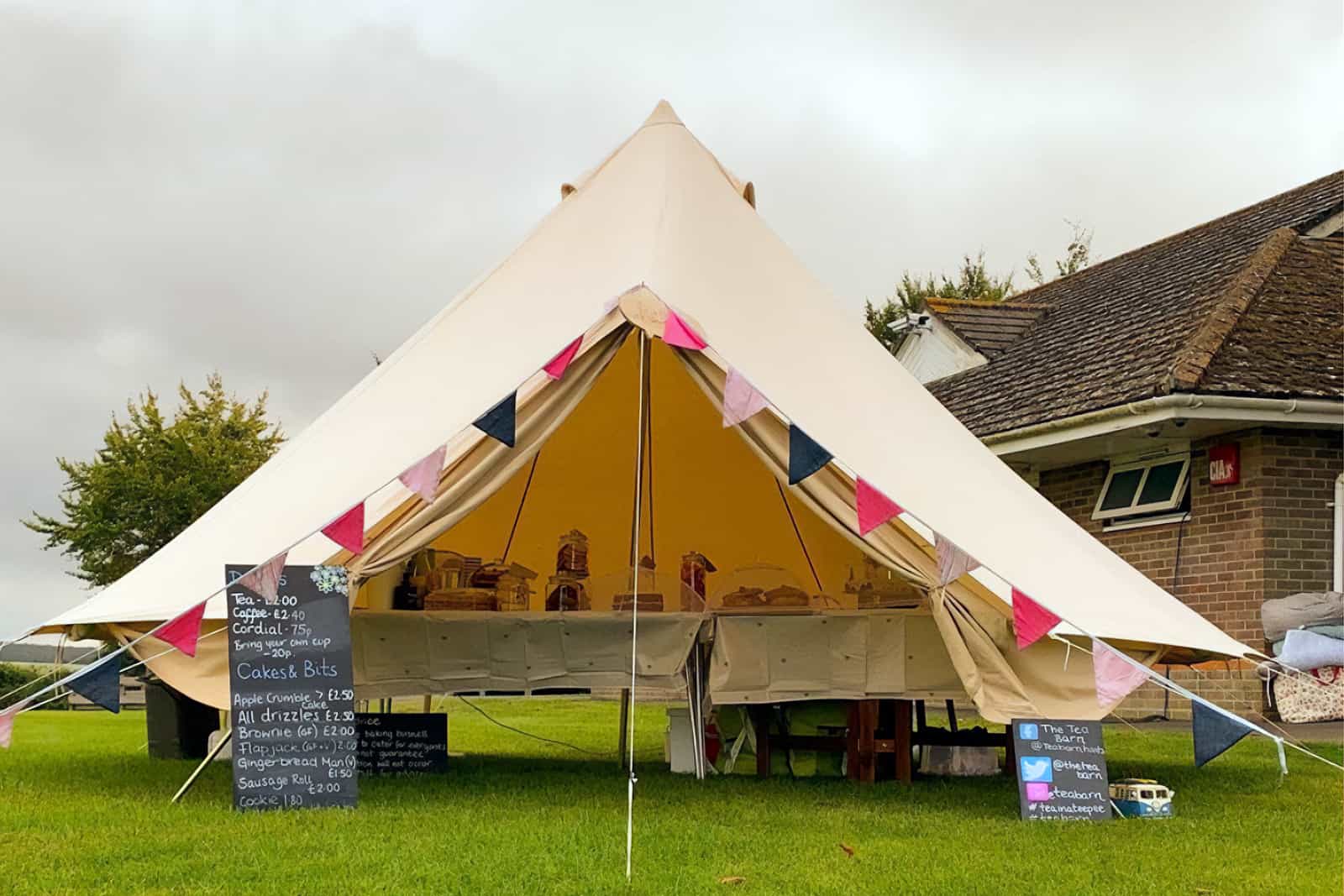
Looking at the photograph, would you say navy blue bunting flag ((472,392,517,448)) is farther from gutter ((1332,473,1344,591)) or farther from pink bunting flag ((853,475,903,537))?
gutter ((1332,473,1344,591))

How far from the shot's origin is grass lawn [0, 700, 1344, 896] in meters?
4.31

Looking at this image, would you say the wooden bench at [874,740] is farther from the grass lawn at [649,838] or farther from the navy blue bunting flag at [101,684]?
the navy blue bunting flag at [101,684]

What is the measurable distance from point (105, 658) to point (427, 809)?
4.56 ft

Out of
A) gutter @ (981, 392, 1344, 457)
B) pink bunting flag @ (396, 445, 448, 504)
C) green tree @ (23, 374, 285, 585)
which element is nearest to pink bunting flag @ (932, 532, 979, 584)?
pink bunting flag @ (396, 445, 448, 504)

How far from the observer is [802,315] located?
712 centimetres

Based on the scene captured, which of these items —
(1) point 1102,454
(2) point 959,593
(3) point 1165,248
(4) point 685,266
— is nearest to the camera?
(2) point 959,593

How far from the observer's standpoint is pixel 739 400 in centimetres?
546

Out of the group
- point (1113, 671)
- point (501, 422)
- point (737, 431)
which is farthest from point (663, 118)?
point (1113, 671)

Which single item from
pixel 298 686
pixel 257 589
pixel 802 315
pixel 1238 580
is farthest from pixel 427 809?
pixel 1238 580

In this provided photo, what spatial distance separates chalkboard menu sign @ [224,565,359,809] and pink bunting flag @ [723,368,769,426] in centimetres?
A: 162

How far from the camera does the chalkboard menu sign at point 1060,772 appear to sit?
18.6 feet

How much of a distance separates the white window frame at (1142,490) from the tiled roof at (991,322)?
336 centimetres

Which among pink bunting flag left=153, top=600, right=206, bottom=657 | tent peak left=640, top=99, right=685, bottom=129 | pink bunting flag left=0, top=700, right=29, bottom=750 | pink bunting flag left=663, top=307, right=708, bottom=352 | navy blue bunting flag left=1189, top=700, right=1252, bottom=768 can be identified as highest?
tent peak left=640, top=99, right=685, bottom=129

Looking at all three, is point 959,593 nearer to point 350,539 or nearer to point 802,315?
point 802,315
